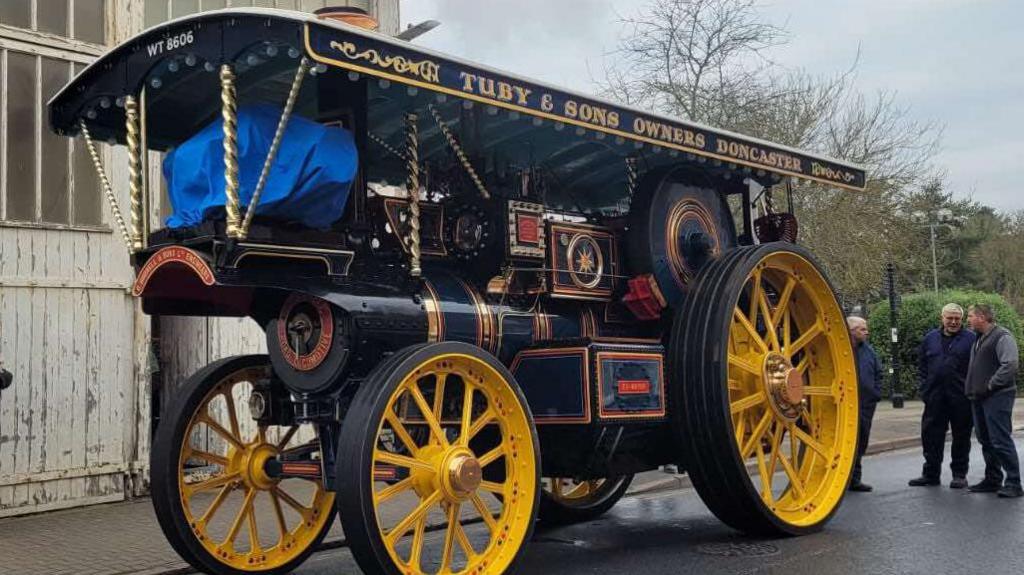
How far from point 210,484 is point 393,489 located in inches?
59.5

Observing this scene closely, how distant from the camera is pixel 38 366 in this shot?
28.9 feet

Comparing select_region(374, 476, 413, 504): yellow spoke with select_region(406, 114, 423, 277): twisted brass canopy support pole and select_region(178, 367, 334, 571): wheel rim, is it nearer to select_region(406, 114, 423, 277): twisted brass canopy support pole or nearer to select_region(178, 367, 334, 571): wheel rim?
select_region(178, 367, 334, 571): wheel rim

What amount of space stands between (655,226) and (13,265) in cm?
517

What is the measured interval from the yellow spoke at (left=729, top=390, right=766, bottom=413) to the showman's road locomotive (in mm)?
24

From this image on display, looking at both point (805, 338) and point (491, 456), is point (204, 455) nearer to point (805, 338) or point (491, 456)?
point (491, 456)

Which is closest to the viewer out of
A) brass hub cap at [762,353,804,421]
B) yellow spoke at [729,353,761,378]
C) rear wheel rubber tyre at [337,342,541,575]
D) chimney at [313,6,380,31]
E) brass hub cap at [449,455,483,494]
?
rear wheel rubber tyre at [337,342,541,575]

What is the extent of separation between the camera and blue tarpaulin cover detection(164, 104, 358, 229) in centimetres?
534

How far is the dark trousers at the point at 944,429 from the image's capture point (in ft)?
30.7

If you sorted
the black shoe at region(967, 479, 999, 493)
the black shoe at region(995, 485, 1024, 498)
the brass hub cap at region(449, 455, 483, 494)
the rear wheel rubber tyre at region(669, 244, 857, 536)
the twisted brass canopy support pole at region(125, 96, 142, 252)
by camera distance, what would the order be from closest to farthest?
the brass hub cap at region(449, 455, 483, 494), the twisted brass canopy support pole at region(125, 96, 142, 252), the rear wheel rubber tyre at region(669, 244, 857, 536), the black shoe at region(995, 485, 1024, 498), the black shoe at region(967, 479, 999, 493)

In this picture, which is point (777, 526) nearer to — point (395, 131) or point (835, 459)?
point (835, 459)

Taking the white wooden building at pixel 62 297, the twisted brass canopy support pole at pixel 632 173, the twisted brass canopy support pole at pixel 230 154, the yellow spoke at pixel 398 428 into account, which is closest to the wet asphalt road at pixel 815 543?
the yellow spoke at pixel 398 428

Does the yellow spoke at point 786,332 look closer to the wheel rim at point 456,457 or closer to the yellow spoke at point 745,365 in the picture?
the yellow spoke at point 745,365

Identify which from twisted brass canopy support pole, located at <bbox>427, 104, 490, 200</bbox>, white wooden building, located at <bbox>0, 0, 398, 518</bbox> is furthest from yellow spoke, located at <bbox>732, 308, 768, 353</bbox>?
white wooden building, located at <bbox>0, 0, 398, 518</bbox>

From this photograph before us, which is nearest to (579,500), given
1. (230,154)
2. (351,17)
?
(351,17)
